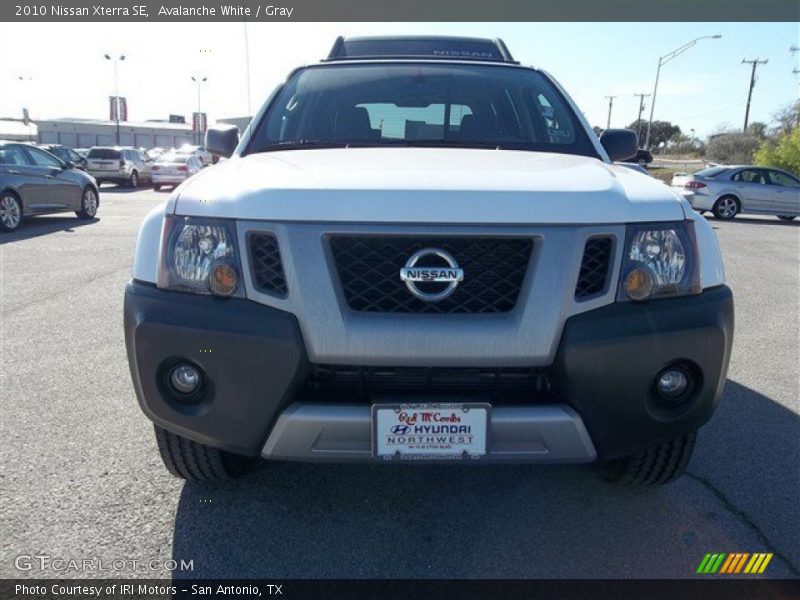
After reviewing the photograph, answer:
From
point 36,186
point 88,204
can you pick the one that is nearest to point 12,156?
point 36,186

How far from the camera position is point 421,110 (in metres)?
3.51

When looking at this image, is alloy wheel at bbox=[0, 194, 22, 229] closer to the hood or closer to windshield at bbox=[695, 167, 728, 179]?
the hood

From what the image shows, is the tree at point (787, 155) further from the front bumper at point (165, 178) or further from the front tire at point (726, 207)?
the front bumper at point (165, 178)

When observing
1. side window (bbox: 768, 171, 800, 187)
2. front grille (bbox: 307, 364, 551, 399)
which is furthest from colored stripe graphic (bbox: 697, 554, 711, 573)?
side window (bbox: 768, 171, 800, 187)

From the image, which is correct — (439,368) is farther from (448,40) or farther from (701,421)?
(448,40)

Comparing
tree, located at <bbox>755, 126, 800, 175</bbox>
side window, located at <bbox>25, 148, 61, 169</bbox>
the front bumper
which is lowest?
the front bumper

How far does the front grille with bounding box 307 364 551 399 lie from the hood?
489 mm

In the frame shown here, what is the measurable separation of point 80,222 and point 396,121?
37.8 ft

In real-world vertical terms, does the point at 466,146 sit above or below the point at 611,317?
above

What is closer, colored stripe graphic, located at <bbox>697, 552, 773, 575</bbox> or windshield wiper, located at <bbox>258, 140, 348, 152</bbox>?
colored stripe graphic, located at <bbox>697, 552, 773, 575</bbox>

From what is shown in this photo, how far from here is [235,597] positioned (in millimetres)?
2178

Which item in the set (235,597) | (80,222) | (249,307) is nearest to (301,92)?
(249,307)

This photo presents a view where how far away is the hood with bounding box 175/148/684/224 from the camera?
2.05 metres

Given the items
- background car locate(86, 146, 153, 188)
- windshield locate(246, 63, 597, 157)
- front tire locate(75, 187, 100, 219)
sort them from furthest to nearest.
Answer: background car locate(86, 146, 153, 188) → front tire locate(75, 187, 100, 219) → windshield locate(246, 63, 597, 157)
